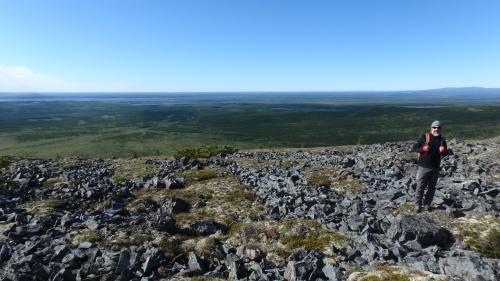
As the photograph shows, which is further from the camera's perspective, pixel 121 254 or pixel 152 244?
pixel 152 244

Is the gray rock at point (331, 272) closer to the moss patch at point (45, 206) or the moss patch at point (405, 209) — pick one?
the moss patch at point (405, 209)

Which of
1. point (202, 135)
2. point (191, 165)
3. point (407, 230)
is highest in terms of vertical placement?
point (407, 230)

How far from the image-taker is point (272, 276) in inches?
441

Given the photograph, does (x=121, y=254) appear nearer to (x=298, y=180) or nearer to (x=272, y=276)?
(x=272, y=276)

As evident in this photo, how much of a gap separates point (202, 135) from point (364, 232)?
455 ft

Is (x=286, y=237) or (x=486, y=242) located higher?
(x=486, y=242)

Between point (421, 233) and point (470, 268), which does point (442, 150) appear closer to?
point (421, 233)

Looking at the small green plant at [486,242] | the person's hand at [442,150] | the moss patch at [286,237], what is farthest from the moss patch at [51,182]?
the small green plant at [486,242]

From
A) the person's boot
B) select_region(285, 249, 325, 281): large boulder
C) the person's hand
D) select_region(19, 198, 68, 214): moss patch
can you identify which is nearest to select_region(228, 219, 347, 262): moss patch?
select_region(285, 249, 325, 281): large boulder

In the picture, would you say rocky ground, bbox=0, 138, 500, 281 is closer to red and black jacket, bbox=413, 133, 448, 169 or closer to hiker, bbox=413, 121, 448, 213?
hiker, bbox=413, 121, 448, 213

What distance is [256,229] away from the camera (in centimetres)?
1516

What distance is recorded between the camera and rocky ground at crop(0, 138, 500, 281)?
11305 millimetres

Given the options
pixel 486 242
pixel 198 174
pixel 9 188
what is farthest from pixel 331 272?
pixel 9 188

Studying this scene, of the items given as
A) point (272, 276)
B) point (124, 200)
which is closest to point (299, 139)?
point (124, 200)
